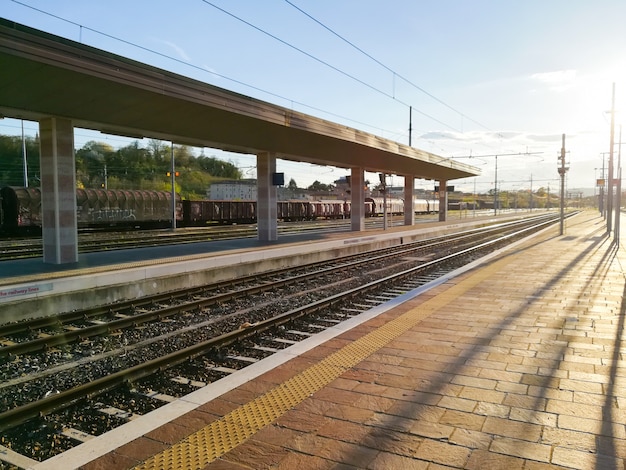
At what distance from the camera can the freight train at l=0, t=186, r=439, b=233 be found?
2511 cm

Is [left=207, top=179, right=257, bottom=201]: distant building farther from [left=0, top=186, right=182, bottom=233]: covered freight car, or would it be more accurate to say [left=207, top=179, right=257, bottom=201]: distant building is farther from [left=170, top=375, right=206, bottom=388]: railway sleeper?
[left=170, top=375, right=206, bottom=388]: railway sleeper

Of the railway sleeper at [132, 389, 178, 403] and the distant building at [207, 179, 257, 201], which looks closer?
the railway sleeper at [132, 389, 178, 403]

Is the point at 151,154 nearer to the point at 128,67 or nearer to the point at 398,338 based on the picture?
the point at 128,67

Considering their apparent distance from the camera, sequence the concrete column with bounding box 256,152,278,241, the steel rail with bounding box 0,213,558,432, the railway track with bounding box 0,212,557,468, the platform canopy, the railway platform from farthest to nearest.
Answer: the concrete column with bounding box 256,152,278,241
the platform canopy
the railway track with bounding box 0,212,557,468
the steel rail with bounding box 0,213,558,432
the railway platform

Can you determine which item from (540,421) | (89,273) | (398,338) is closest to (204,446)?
(540,421)

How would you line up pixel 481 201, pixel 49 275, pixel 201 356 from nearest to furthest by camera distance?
pixel 201 356, pixel 49 275, pixel 481 201

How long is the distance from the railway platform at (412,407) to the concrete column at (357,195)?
21.7 metres

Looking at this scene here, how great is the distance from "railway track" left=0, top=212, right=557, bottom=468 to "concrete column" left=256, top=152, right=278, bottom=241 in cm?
890

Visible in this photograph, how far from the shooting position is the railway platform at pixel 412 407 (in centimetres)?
334

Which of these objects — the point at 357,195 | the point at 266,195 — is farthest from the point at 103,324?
the point at 357,195

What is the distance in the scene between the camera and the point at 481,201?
5266 inches

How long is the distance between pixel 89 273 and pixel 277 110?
29.6 feet

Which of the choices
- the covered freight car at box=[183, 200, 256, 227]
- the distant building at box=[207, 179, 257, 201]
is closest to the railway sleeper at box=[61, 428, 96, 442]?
the covered freight car at box=[183, 200, 256, 227]

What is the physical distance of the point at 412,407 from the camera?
4125mm
